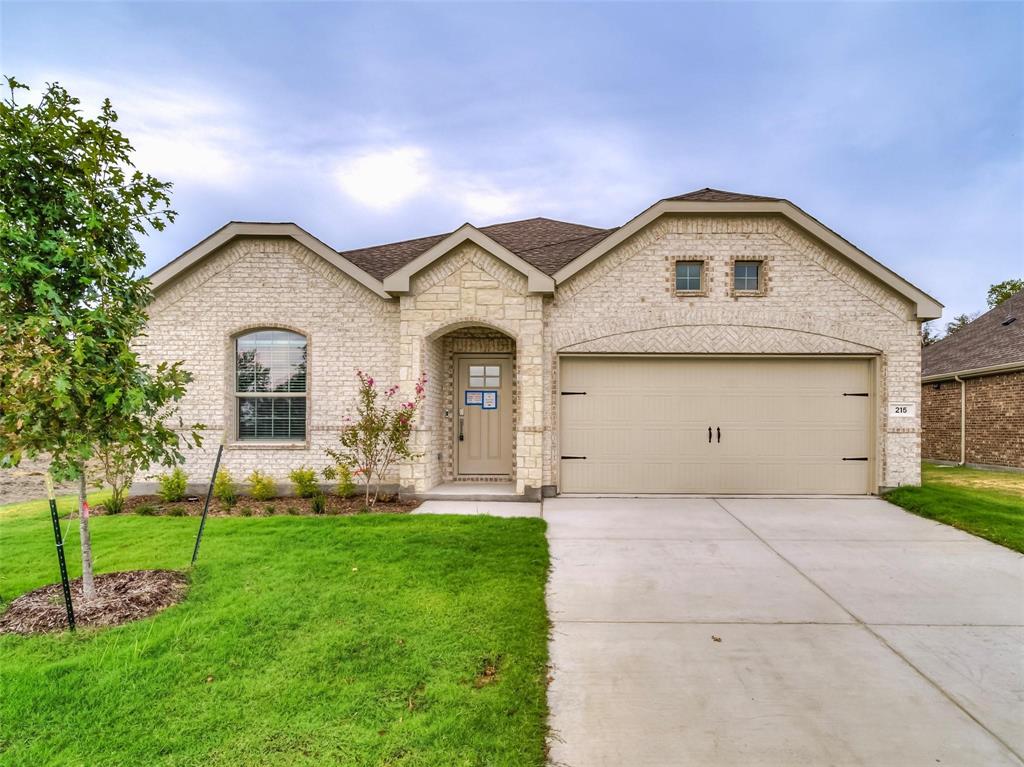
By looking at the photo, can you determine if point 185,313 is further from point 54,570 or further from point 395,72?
point 395,72

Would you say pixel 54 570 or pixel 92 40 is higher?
pixel 92 40

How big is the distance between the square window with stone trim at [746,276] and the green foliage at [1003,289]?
124 feet

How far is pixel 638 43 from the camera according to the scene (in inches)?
373

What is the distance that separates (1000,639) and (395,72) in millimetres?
12918

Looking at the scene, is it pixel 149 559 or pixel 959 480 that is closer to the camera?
pixel 149 559

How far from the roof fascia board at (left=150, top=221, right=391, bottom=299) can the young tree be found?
4.62 meters

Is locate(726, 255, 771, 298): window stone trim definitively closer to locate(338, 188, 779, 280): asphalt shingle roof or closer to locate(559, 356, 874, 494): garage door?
locate(338, 188, 779, 280): asphalt shingle roof

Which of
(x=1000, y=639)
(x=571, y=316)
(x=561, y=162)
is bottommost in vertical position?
(x=1000, y=639)

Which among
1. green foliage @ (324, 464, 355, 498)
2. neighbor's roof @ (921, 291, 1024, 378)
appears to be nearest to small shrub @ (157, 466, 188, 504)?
green foliage @ (324, 464, 355, 498)

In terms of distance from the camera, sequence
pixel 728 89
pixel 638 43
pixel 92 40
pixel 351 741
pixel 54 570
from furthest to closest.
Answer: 1. pixel 728 89
2. pixel 638 43
3. pixel 92 40
4. pixel 54 570
5. pixel 351 741

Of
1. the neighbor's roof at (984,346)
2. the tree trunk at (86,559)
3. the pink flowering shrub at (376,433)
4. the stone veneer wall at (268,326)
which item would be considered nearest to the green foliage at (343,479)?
the pink flowering shrub at (376,433)

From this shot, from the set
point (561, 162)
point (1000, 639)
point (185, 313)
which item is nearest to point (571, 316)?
point (1000, 639)

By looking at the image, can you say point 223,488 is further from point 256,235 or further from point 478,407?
point 478,407

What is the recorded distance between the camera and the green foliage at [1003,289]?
3354 cm
